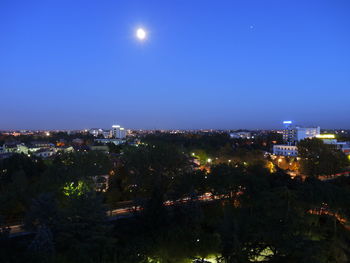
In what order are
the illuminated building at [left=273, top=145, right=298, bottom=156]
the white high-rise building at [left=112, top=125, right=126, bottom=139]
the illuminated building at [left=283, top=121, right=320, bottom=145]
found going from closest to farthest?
the illuminated building at [left=273, top=145, right=298, bottom=156]
the illuminated building at [left=283, top=121, right=320, bottom=145]
the white high-rise building at [left=112, top=125, right=126, bottom=139]

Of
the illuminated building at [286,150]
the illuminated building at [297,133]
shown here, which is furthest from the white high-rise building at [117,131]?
the illuminated building at [286,150]

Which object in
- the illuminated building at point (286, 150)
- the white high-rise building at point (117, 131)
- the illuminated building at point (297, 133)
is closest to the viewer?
the illuminated building at point (286, 150)

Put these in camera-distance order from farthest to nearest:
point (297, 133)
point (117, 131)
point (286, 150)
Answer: point (117, 131), point (297, 133), point (286, 150)

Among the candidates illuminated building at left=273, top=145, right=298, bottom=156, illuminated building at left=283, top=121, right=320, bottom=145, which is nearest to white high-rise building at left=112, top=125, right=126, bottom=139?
illuminated building at left=283, top=121, right=320, bottom=145

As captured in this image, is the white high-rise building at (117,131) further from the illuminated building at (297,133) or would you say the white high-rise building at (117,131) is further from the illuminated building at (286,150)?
the illuminated building at (286,150)

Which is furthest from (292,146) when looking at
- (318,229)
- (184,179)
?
(318,229)

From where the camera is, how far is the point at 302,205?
1250 centimetres

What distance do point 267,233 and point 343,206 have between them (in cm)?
559

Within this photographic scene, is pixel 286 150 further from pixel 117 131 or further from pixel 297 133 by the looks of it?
pixel 117 131

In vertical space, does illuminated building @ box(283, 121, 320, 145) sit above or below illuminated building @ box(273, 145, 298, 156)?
above

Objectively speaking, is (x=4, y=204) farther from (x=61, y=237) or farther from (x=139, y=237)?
(x=139, y=237)

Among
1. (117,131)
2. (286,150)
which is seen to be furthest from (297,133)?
(117,131)

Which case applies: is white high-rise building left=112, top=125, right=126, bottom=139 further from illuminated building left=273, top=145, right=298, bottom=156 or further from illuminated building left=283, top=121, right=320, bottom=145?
illuminated building left=273, top=145, right=298, bottom=156

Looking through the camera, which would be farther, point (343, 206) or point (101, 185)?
point (101, 185)
